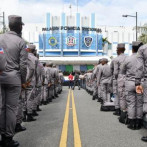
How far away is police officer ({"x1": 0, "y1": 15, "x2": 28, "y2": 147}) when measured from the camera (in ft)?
A: 14.5

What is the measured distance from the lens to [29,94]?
24.4 feet

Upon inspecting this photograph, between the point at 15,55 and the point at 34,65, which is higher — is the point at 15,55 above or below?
above

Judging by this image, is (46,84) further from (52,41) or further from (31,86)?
(52,41)

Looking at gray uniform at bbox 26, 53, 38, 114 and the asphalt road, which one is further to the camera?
gray uniform at bbox 26, 53, 38, 114

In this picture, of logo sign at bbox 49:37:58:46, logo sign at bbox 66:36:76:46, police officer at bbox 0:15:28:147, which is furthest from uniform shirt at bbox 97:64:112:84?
logo sign at bbox 49:37:58:46

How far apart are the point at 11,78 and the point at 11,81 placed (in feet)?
0.18

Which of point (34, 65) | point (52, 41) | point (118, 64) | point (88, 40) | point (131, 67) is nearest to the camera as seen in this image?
point (131, 67)

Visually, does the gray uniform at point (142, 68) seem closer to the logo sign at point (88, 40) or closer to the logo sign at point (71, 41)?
the logo sign at point (71, 41)

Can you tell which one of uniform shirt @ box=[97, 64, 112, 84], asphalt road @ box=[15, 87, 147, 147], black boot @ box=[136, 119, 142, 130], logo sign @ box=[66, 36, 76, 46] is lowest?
asphalt road @ box=[15, 87, 147, 147]

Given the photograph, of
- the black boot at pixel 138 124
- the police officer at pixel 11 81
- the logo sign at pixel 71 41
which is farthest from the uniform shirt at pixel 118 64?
the logo sign at pixel 71 41

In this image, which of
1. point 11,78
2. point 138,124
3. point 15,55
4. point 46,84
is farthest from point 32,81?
point 46,84

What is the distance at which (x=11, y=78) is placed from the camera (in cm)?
442

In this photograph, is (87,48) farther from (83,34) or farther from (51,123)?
(51,123)

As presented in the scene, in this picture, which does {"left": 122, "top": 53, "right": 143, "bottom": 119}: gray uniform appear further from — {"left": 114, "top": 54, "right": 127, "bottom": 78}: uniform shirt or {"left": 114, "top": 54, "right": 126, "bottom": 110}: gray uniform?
{"left": 114, "top": 54, "right": 127, "bottom": 78}: uniform shirt
